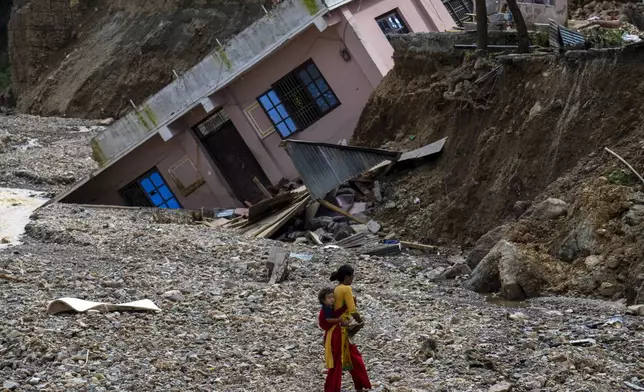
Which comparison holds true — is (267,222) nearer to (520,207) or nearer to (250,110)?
(250,110)

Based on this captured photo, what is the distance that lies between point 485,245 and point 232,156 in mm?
10481

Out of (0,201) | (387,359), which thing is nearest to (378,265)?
(387,359)

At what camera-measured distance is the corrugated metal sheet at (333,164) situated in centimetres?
1836

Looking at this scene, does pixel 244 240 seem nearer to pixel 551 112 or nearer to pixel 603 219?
pixel 551 112

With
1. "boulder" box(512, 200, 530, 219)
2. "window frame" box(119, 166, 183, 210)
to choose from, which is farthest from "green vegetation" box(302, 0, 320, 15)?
"boulder" box(512, 200, 530, 219)

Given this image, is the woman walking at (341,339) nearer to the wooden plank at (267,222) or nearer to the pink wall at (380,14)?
the wooden plank at (267,222)

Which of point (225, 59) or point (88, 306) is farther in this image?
point (225, 59)

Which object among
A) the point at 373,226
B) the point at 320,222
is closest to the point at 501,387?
the point at 373,226

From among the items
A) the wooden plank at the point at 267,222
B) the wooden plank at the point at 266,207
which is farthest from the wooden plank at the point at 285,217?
the wooden plank at the point at 266,207

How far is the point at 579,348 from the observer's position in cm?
966

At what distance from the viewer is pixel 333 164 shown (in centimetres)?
1844

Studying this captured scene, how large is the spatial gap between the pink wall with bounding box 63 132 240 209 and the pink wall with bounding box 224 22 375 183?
1064 mm

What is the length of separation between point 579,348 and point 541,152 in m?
5.63

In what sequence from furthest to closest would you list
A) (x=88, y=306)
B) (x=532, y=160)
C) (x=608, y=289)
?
(x=532, y=160) → (x=88, y=306) → (x=608, y=289)
